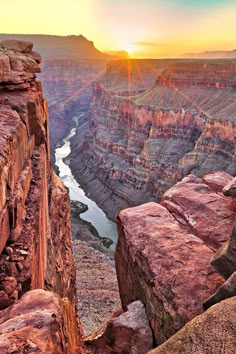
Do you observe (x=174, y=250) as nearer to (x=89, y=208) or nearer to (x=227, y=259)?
(x=227, y=259)

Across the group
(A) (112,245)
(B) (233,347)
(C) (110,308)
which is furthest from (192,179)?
(A) (112,245)

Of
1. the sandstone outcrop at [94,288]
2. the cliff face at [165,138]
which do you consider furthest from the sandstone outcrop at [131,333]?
the cliff face at [165,138]

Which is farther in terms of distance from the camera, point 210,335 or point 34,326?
point 34,326

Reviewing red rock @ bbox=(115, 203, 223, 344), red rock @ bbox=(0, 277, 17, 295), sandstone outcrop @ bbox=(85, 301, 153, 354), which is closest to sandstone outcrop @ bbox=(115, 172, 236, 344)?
red rock @ bbox=(115, 203, 223, 344)

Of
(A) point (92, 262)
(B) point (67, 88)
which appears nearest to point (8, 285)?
(A) point (92, 262)

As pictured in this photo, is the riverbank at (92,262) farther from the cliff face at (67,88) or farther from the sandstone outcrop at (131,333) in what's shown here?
the cliff face at (67,88)

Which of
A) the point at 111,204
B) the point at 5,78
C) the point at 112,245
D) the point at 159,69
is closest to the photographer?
the point at 5,78

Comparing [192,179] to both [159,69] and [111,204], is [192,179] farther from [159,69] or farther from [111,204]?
[159,69]
